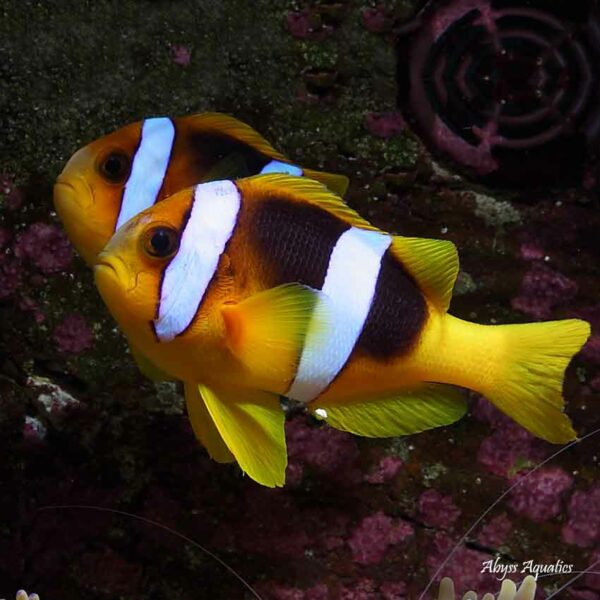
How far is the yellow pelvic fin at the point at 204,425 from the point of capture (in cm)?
136

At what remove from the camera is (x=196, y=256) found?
47.0 inches

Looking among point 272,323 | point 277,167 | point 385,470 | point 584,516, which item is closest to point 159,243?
point 272,323

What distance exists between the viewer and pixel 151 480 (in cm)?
227

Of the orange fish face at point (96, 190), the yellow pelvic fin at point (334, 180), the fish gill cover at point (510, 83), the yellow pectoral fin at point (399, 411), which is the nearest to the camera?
the yellow pectoral fin at point (399, 411)

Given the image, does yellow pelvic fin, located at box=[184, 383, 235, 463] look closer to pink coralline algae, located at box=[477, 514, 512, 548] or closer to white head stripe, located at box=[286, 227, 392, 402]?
white head stripe, located at box=[286, 227, 392, 402]

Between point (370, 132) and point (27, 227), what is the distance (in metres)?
0.97

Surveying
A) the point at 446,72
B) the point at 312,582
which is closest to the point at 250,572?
the point at 312,582

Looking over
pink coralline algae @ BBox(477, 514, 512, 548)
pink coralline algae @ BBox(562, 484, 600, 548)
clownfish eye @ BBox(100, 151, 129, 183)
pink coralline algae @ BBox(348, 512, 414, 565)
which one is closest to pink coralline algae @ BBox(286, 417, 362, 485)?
pink coralline algae @ BBox(348, 512, 414, 565)

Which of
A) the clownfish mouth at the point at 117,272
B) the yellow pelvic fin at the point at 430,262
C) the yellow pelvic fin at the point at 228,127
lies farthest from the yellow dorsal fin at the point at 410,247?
the yellow pelvic fin at the point at 228,127

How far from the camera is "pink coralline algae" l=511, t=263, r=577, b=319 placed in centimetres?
218

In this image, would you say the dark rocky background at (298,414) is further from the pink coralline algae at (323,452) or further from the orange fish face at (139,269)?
the orange fish face at (139,269)

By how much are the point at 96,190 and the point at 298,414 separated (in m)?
0.92

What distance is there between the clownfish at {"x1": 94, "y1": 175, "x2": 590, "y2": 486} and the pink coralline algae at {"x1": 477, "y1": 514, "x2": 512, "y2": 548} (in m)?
0.99

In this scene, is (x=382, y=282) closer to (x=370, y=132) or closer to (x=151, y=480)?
(x=370, y=132)
